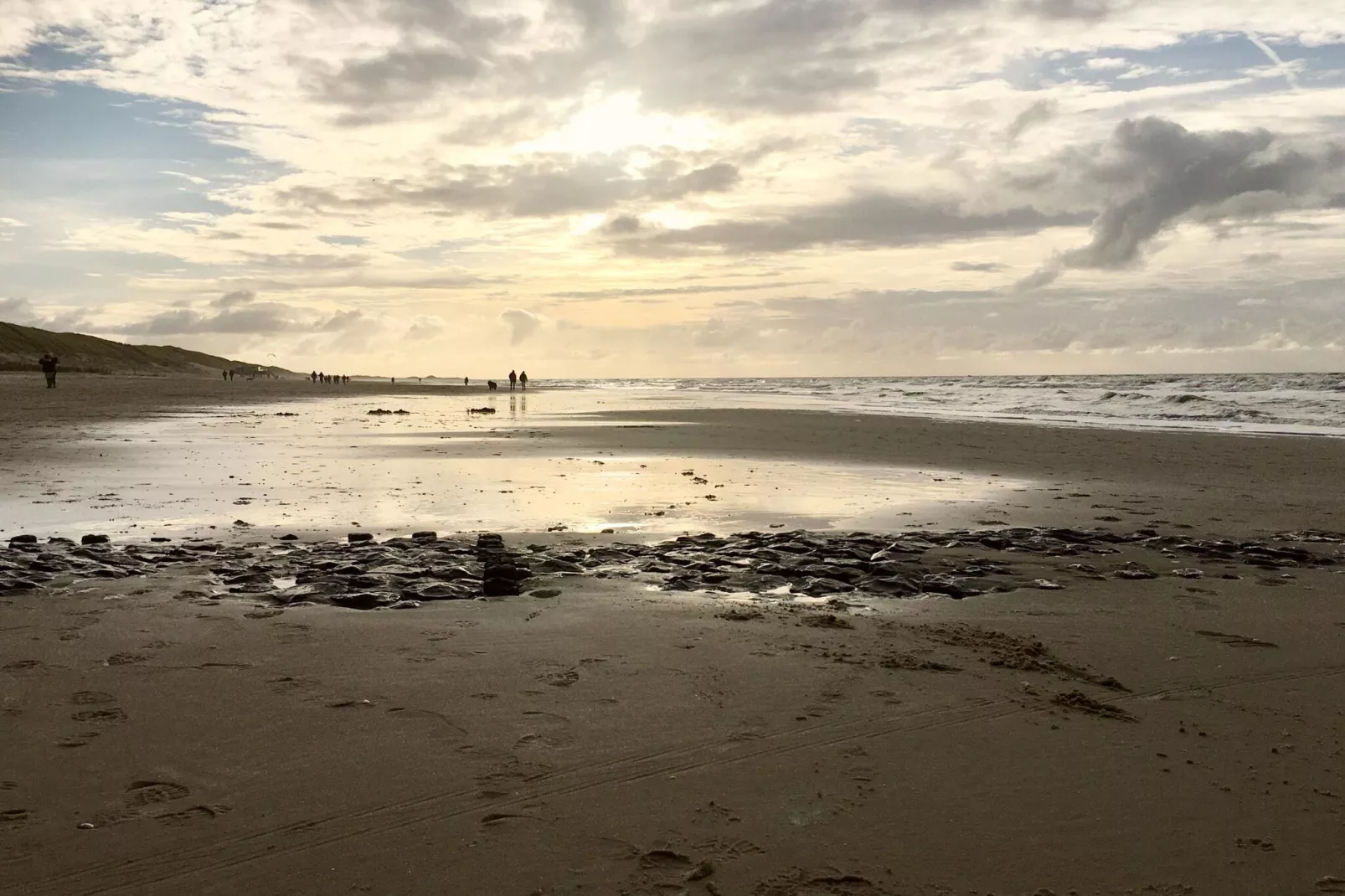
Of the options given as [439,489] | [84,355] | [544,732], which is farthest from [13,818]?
[84,355]

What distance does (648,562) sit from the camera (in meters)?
8.98

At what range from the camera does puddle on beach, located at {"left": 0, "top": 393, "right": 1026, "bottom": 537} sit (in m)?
11.4

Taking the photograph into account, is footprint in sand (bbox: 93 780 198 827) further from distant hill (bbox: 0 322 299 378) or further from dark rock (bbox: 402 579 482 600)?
distant hill (bbox: 0 322 299 378)

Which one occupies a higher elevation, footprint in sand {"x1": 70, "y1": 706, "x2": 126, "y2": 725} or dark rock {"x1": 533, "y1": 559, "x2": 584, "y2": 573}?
dark rock {"x1": 533, "y1": 559, "x2": 584, "y2": 573}

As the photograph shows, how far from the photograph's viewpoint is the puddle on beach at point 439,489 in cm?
1144

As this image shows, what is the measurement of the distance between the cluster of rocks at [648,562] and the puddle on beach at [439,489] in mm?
1326

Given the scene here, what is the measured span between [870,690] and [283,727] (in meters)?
3.22

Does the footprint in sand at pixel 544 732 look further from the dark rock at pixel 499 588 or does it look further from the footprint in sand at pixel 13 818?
the dark rock at pixel 499 588

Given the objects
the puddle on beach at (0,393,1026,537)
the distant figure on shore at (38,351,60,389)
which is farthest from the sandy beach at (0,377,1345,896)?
the distant figure on shore at (38,351,60,389)

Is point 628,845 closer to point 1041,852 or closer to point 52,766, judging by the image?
point 1041,852

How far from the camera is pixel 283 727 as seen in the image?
4738mm

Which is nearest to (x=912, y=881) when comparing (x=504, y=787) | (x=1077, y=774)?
(x=1077, y=774)

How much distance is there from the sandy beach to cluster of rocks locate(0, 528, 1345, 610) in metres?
0.06

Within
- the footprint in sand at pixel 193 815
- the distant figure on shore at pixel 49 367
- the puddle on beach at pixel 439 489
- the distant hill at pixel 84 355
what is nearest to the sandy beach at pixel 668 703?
the footprint in sand at pixel 193 815
